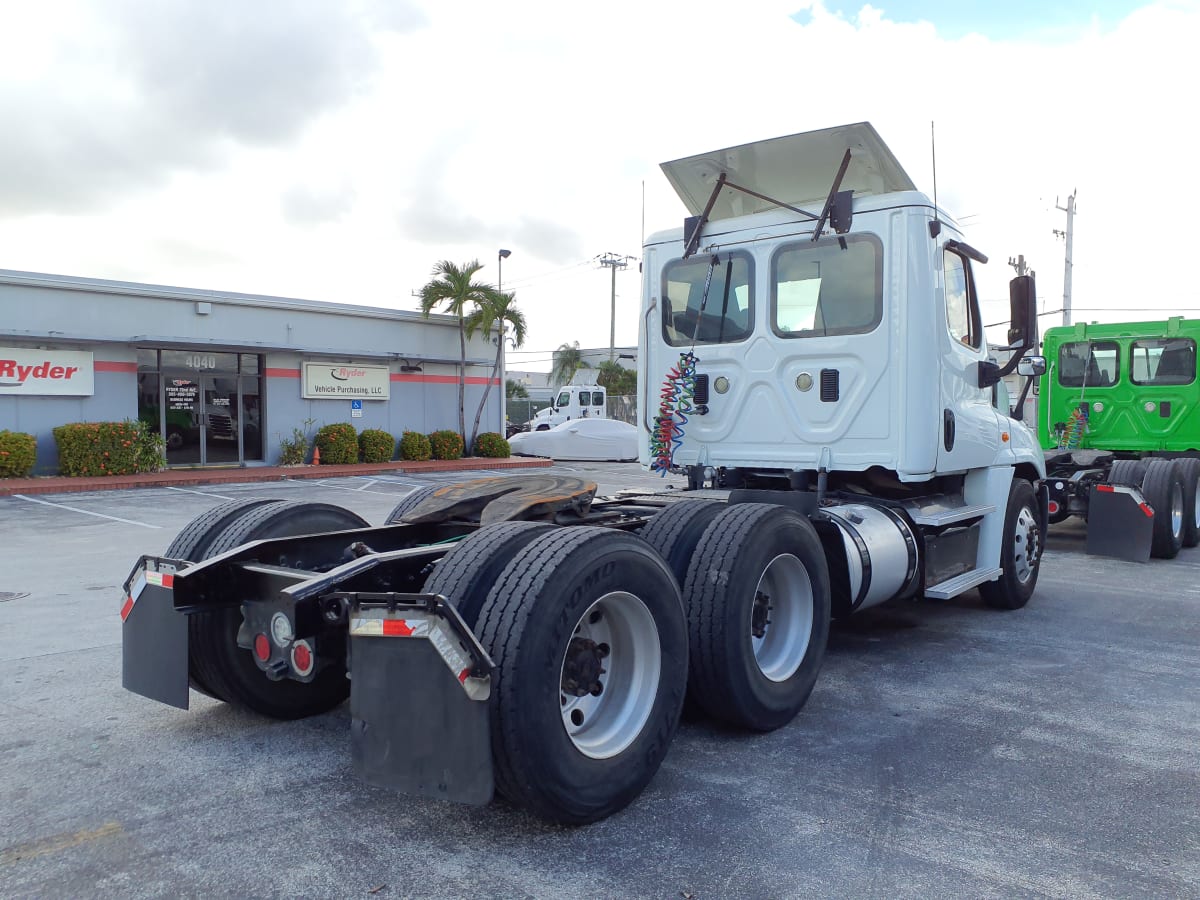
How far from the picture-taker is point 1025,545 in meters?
7.10

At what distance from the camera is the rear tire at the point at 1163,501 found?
943cm

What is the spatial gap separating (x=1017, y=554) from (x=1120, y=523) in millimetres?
2952

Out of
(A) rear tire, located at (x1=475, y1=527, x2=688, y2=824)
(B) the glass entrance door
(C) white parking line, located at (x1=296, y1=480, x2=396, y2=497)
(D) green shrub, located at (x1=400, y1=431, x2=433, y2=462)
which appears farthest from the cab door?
(D) green shrub, located at (x1=400, y1=431, x2=433, y2=462)

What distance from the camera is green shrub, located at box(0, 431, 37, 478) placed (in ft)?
56.4

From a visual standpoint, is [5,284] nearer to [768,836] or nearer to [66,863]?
[66,863]

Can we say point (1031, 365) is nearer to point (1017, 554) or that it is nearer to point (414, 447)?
point (1017, 554)

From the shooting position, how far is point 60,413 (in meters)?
18.9

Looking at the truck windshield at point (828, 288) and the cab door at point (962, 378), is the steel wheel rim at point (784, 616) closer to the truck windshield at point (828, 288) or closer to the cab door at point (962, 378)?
the cab door at point (962, 378)

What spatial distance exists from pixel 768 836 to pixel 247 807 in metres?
1.92

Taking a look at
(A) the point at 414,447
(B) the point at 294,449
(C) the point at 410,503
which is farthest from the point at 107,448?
(C) the point at 410,503

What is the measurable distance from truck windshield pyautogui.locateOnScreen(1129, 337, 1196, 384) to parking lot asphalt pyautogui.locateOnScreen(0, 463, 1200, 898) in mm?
6093

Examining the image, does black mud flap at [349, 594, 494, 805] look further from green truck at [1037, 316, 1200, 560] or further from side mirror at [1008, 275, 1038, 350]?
green truck at [1037, 316, 1200, 560]

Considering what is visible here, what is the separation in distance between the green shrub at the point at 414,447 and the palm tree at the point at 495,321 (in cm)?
187

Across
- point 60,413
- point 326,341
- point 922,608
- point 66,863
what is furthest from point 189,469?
point 66,863
